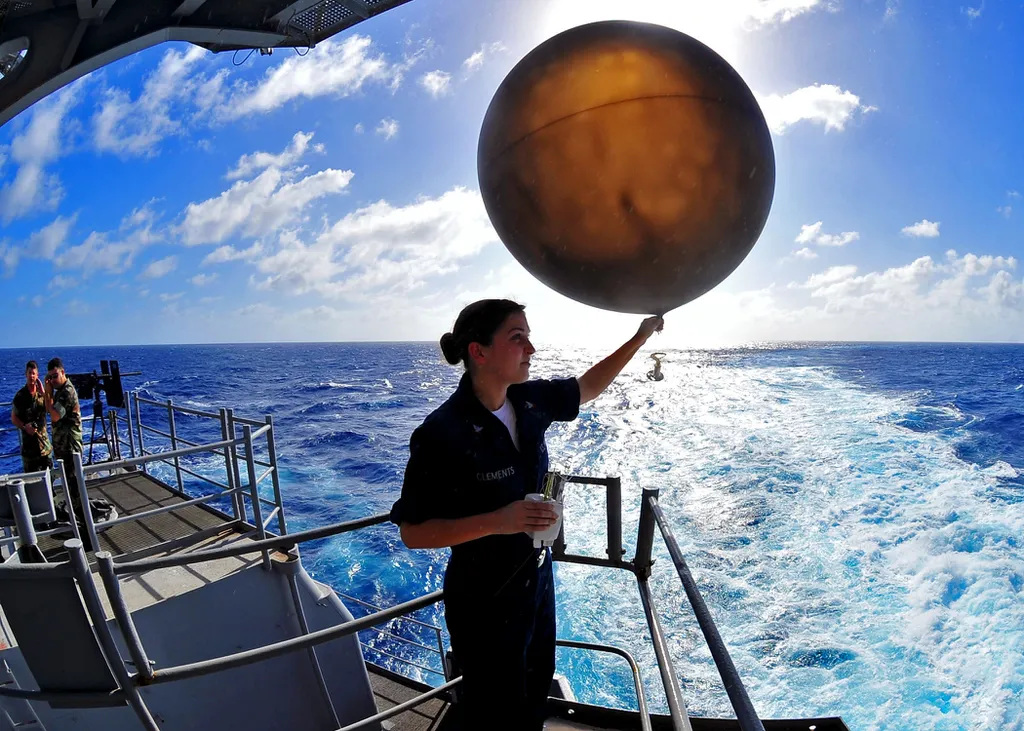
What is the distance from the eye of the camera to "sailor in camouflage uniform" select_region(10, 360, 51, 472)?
21.9ft

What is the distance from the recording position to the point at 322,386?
48469 millimetres

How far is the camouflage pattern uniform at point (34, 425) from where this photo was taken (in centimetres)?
670

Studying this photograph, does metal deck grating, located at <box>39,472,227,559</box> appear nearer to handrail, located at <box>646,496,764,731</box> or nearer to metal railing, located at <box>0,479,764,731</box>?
metal railing, located at <box>0,479,764,731</box>

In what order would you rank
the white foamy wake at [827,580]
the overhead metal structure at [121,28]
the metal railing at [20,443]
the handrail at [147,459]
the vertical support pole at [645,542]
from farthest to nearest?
the white foamy wake at [827,580] → the metal railing at [20,443] → the overhead metal structure at [121,28] → the handrail at [147,459] → the vertical support pole at [645,542]

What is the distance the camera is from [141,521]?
6.13 meters

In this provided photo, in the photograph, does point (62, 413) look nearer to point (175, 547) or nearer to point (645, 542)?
point (175, 547)

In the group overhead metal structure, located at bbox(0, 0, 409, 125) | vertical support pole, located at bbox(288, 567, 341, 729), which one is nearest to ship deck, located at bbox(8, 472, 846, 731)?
vertical support pole, located at bbox(288, 567, 341, 729)

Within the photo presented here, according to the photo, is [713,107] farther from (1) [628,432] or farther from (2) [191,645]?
(1) [628,432]

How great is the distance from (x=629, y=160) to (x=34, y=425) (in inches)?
320

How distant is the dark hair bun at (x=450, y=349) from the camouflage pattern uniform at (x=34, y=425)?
7.39 metres

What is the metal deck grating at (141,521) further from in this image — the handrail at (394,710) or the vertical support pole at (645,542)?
the vertical support pole at (645,542)

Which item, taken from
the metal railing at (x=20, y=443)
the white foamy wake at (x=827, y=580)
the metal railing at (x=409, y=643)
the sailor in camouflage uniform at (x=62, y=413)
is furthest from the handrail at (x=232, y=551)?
the white foamy wake at (x=827, y=580)

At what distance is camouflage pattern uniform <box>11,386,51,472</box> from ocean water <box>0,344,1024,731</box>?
5.29 metres

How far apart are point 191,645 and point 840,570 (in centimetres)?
1068
